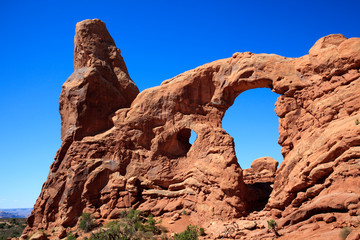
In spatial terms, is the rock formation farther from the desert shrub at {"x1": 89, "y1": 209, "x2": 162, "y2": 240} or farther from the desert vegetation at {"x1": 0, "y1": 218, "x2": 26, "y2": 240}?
the desert vegetation at {"x1": 0, "y1": 218, "x2": 26, "y2": 240}

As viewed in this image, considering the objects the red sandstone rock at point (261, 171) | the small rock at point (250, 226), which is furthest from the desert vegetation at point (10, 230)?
the red sandstone rock at point (261, 171)

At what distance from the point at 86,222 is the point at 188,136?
923cm

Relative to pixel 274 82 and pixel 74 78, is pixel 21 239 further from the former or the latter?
pixel 274 82

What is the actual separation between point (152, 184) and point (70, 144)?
6800mm

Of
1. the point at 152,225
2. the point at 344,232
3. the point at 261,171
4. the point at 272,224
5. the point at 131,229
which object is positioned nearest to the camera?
the point at 344,232

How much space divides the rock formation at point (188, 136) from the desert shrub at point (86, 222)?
68cm

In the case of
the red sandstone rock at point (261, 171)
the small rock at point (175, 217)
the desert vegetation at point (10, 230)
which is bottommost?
the desert vegetation at point (10, 230)

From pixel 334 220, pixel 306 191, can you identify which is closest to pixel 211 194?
pixel 306 191

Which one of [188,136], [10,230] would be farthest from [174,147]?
[10,230]

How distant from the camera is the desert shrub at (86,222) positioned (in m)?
20.8

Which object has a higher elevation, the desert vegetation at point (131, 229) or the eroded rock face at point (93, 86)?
the eroded rock face at point (93, 86)

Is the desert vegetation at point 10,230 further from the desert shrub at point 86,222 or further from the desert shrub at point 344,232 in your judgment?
the desert shrub at point 344,232

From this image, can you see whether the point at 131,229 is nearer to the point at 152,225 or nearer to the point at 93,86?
the point at 152,225

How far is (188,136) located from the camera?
2519 cm
